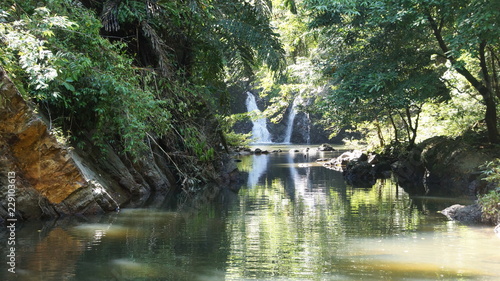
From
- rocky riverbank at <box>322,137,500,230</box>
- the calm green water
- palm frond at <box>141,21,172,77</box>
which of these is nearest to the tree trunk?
rocky riverbank at <box>322,137,500,230</box>

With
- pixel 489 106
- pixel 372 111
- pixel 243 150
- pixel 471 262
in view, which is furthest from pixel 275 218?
pixel 243 150

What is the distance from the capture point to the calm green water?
559cm

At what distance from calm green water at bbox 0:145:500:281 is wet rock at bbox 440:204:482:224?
0.24m

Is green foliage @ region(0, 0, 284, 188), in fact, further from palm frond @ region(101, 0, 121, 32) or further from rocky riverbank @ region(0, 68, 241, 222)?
rocky riverbank @ region(0, 68, 241, 222)

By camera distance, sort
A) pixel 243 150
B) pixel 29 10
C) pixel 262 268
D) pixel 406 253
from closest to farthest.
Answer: pixel 262 268, pixel 406 253, pixel 29 10, pixel 243 150

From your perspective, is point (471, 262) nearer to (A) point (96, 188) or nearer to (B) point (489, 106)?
(A) point (96, 188)

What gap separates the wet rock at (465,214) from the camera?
8.95m

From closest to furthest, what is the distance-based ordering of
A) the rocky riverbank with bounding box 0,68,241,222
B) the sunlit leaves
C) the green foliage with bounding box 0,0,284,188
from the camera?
the sunlit leaves < the rocky riverbank with bounding box 0,68,241,222 < the green foliage with bounding box 0,0,284,188

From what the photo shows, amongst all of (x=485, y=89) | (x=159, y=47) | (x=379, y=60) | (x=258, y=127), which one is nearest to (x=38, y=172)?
(x=159, y=47)

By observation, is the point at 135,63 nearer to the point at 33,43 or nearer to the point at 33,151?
the point at 33,151

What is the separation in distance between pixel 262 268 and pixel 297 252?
0.94 metres

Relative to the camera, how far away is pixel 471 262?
6.08m

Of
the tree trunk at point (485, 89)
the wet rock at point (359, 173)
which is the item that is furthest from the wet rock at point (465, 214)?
the wet rock at point (359, 173)

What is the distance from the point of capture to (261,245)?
7.02 metres
